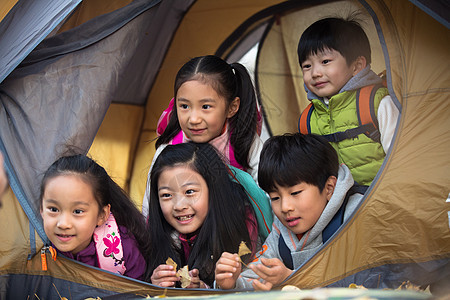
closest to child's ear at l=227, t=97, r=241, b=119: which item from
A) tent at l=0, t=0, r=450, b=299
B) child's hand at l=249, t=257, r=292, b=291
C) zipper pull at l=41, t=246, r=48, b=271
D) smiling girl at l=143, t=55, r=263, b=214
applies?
smiling girl at l=143, t=55, r=263, b=214

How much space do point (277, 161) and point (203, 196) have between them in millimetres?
308

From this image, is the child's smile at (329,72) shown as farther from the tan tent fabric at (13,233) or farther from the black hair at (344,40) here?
the tan tent fabric at (13,233)

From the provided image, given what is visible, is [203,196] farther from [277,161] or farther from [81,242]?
[81,242]

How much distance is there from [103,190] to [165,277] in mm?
396

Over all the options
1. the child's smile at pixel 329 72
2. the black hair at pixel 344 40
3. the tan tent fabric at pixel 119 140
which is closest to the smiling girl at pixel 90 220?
the tan tent fabric at pixel 119 140

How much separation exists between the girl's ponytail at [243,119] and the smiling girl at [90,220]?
516mm

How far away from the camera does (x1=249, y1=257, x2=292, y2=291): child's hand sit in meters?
1.71

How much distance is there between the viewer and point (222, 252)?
196 cm

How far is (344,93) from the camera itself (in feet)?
7.16

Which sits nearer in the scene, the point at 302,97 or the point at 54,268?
the point at 54,268

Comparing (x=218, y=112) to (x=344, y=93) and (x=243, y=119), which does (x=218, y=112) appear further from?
(x=344, y=93)

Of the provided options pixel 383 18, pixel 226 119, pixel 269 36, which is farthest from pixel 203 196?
pixel 269 36

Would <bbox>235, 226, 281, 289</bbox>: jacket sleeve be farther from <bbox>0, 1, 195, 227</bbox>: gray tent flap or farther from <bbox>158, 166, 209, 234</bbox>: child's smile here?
<bbox>0, 1, 195, 227</bbox>: gray tent flap

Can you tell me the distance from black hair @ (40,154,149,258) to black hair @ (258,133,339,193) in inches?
19.4
